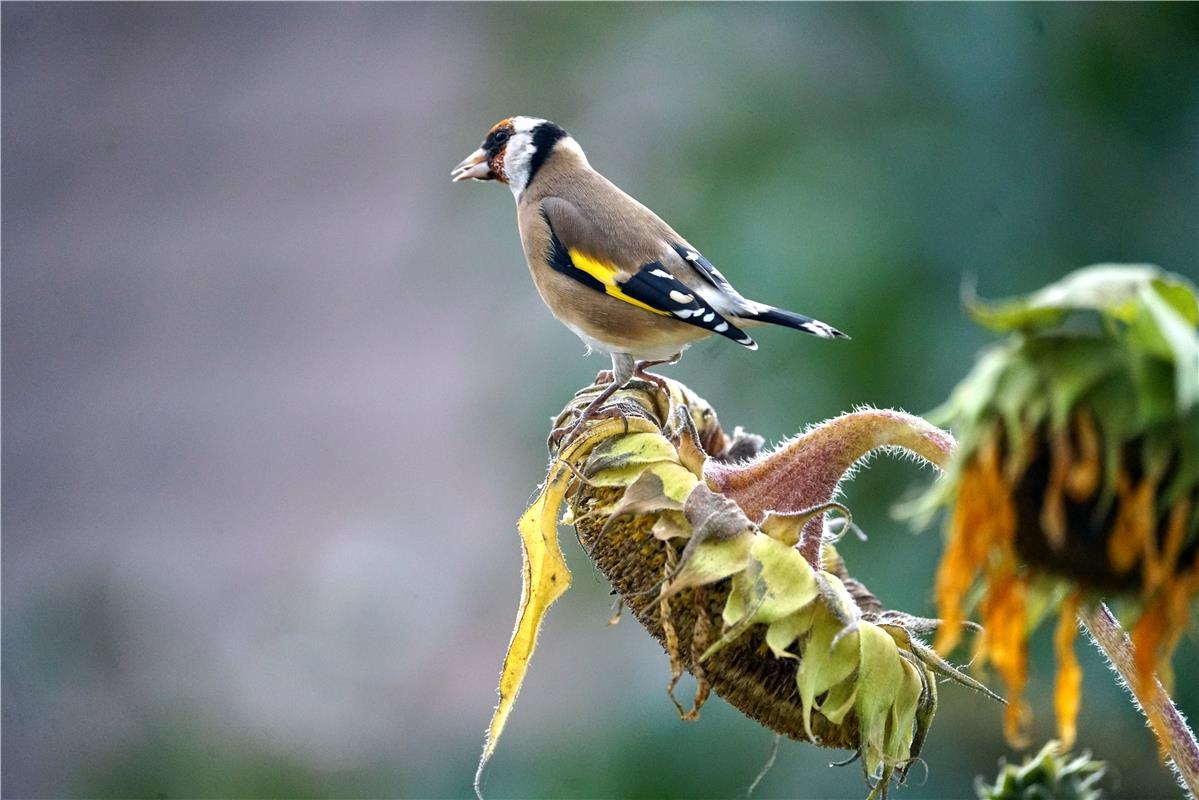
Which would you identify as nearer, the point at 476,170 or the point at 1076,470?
the point at 1076,470

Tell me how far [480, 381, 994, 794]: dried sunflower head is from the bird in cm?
42

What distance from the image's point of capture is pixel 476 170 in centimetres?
268

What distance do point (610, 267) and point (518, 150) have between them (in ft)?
1.62

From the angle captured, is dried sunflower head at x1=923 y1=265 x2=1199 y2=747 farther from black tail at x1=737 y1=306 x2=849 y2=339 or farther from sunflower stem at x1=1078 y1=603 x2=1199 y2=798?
black tail at x1=737 y1=306 x2=849 y2=339

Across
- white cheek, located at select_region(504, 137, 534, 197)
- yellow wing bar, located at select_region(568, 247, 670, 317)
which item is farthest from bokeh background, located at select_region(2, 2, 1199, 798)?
yellow wing bar, located at select_region(568, 247, 670, 317)

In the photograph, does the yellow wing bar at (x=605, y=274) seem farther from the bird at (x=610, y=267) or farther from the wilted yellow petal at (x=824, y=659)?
the wilted yellow petal at (x=824, y=659)

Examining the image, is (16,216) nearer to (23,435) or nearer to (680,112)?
(23,435)

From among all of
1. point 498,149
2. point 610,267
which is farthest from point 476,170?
point 610,267

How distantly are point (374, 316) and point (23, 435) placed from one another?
1971 mm

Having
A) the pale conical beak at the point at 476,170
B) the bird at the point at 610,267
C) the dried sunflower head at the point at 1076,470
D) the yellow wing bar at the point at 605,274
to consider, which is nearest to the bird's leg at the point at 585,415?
the bird at the point at 610,267

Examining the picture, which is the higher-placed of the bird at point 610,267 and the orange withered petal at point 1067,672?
the bird at point 610,267

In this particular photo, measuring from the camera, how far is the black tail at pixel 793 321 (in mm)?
1967

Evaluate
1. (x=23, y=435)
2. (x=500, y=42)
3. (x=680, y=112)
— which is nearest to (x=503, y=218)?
(x=680, y=112)

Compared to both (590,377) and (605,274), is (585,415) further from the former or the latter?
(590,377)
